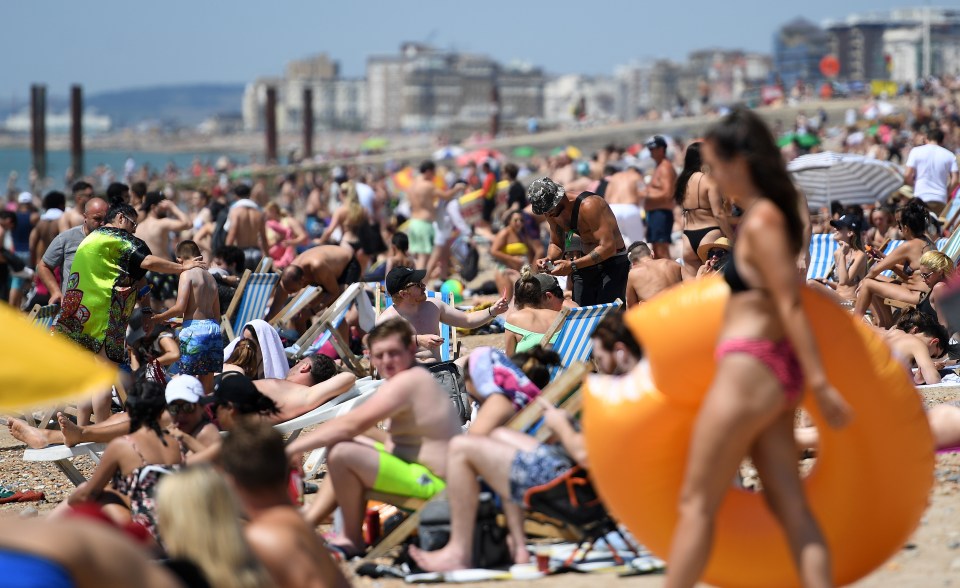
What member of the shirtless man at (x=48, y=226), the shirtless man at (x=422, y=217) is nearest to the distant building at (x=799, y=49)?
the shirtless man at (x=422, y=217)

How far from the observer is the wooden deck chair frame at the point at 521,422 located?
407 centimetres

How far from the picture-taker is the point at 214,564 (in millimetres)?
2592

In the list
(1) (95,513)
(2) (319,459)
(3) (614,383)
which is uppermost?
Answer: (3) (614,383)

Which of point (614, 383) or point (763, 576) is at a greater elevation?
point (614, 383)

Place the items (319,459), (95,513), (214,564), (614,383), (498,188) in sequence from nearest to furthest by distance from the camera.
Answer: (214,564) → (95,513) → (614,383) → (319,459) → (498,188)

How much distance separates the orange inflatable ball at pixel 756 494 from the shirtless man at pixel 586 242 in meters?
3.45

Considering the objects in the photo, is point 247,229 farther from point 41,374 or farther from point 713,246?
point 41,374

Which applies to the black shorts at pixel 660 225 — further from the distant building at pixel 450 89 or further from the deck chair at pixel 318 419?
the distant building at pixel 450 89

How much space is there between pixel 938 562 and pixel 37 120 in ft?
120

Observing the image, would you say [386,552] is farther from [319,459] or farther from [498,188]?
[498,188]

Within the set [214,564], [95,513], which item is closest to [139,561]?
[214,564]

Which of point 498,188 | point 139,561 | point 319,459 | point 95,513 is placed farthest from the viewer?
point 498,188

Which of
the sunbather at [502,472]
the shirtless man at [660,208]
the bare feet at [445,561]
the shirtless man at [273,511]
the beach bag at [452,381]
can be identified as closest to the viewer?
the shirtless man at [273,511]

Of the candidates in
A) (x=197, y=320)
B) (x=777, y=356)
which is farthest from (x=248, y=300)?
(x=777, y=356)
